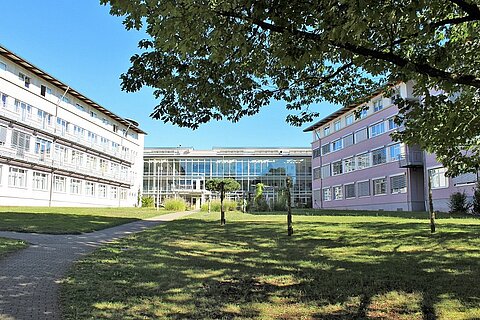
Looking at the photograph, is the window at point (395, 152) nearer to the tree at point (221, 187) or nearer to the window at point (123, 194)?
the tree at point (221, 187)

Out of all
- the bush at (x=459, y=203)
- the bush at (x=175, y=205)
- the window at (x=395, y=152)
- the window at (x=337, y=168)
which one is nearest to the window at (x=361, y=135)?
the window at (x=395, y=152)

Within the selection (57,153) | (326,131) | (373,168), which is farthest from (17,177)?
(326,131)

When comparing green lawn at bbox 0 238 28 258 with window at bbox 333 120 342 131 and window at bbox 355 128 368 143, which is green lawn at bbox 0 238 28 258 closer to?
window at bbox 355 128 368 143

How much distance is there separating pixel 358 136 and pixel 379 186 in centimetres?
741

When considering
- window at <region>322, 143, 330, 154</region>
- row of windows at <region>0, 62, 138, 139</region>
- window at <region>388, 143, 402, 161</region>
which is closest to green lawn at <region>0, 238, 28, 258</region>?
row of windows at <region>0, 62, 138, 139</region>

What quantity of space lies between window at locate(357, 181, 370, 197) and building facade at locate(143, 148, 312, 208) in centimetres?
2244

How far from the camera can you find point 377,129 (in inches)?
1825

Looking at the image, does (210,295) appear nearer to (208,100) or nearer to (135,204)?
(208,100)

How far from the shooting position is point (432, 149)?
31.3ft

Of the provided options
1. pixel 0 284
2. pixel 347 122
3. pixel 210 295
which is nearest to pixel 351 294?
pixel 210 295

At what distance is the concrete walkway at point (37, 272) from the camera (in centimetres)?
527

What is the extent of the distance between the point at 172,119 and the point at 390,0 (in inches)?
157

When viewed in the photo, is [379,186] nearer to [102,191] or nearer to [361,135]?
[361,135]

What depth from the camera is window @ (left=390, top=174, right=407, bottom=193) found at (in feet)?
135
